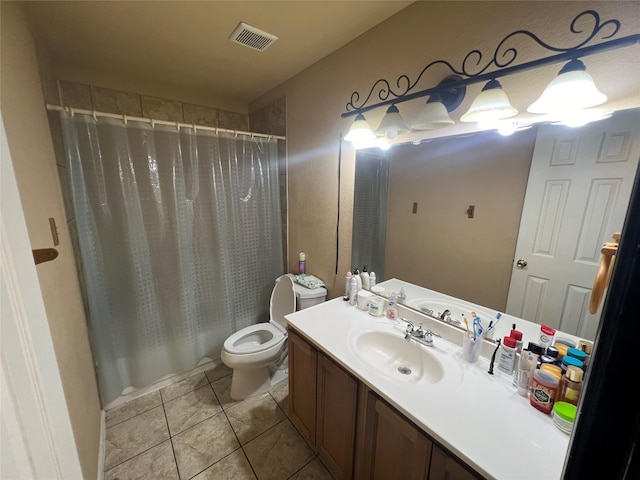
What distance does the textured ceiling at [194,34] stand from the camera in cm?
127

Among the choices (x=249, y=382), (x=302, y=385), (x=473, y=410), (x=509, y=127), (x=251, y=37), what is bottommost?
(x=249, y=382)

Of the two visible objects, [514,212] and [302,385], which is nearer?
[514,212]

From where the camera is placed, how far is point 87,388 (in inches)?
53.9

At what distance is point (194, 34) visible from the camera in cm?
148

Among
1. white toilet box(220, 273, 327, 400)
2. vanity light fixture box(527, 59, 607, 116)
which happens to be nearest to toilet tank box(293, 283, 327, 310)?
white toilet box(220, 273, 327, 400)

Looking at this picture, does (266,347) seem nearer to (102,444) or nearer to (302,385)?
(302,385)

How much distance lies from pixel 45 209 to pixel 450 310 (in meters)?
1.90

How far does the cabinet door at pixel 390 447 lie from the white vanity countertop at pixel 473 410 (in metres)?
0.06

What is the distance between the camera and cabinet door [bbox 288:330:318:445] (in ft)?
4.36

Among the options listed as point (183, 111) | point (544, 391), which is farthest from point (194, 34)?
point (544, 391)

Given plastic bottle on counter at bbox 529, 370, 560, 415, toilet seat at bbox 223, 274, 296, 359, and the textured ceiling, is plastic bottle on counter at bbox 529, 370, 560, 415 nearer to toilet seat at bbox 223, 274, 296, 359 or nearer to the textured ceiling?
toilet seat at bbox 223, 274, 296, 359

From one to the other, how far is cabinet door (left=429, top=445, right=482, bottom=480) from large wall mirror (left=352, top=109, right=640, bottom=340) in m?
0.64

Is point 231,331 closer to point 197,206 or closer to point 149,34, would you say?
point 197,206

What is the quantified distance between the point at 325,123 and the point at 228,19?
77 centimetres
